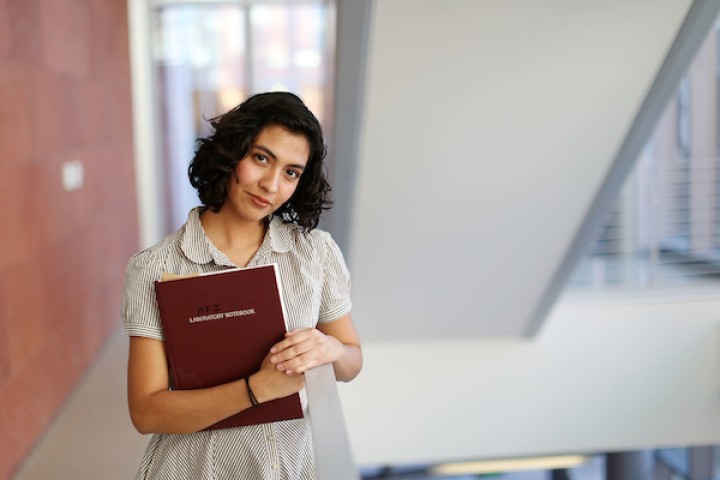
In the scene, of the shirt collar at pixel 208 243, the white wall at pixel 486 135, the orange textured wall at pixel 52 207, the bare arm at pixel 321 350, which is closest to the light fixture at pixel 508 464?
the white wall at pixel 486 135

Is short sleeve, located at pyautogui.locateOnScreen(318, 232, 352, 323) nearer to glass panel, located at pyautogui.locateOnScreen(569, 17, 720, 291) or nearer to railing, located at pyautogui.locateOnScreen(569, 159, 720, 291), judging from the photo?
glass panel, located at pyautogui.locateOnScreen(569, 17, 720, 291)

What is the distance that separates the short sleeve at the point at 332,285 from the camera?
1356mm

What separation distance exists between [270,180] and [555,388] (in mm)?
4234

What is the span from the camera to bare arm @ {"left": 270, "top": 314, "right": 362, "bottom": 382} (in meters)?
1.20

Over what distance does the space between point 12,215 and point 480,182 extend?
192cm

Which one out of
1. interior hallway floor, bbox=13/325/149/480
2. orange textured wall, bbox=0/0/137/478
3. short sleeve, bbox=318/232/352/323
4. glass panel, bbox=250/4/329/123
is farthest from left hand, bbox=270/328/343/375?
glass panel, bbox=250/4/329/123

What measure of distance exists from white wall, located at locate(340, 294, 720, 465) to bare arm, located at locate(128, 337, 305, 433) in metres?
3.76

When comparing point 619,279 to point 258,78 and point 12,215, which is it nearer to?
point 258,78

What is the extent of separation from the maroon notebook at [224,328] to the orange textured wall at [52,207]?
1.65 meters

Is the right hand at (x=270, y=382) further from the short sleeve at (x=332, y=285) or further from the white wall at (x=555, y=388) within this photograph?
the white wall at (x=555, y=388)

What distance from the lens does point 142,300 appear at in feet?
3.99

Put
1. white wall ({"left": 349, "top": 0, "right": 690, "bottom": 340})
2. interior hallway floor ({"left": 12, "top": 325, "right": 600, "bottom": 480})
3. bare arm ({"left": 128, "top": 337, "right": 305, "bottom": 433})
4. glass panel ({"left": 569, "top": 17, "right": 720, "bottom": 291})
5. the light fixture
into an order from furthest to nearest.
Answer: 1. the light fixture
2. glass panel ({"left": 569, "top": 17, "right": 720, "bottom": 291})
3. white wall ({"left": 349, "top": 0, "right": 690, "bottom": 340})
4. interior hallway floor ({"left": 12, "top": 325, "right": 600, "bottom": 480})
5. bare arm ({"left": 128, "top": 337, "right": 305, "bottom": 433})

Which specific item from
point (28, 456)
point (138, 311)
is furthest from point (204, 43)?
point (138, 311)

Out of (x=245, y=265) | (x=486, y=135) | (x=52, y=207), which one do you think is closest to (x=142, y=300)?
(x=245, y=265)
